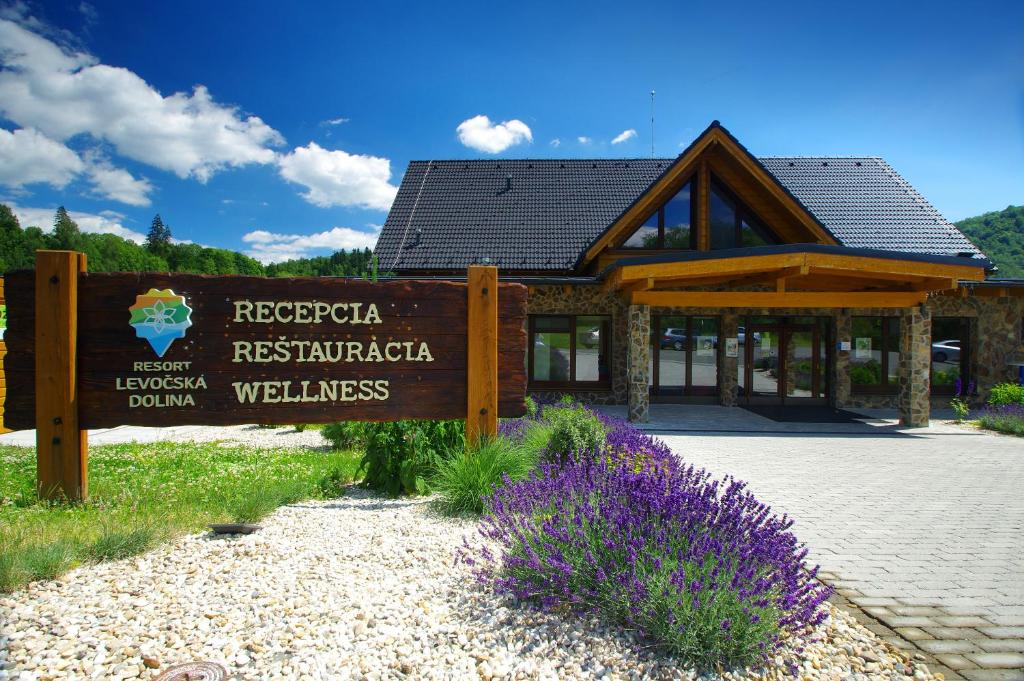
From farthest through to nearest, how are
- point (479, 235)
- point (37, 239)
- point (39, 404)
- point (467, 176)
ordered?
1. point (37, 239)
2. point (467, 176)
3. point (479, 235)
4. point (39, 404)

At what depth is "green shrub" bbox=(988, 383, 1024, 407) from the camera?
12673 mm

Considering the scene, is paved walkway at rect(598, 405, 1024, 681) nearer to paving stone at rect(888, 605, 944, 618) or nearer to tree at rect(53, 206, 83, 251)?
paving stone at rect(888, 605, 944, 618)

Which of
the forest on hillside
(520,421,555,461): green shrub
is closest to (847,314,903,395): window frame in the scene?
(520,421,555,461): green shrub

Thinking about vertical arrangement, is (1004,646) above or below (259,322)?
below

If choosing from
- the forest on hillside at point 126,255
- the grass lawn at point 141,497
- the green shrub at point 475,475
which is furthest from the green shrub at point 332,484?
the forest on hillside at point 126,255

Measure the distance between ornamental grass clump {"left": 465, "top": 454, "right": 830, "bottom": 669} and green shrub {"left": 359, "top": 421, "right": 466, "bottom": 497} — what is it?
1.80m

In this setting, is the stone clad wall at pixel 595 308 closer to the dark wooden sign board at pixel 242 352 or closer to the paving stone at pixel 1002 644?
the dark wooden sign board at pixel 242 352

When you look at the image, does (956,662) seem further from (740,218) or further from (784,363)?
(740,218)

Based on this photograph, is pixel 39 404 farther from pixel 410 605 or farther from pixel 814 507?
pixel 814 507

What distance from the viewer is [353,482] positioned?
19.4 ft

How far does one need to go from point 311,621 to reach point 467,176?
18742 mm

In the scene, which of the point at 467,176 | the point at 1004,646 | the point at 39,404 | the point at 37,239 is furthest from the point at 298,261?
the point at 1004,646

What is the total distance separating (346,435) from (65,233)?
256ft

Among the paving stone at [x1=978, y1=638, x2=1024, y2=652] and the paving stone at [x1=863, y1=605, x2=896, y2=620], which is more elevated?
the paving stone at [x1=863, y1=605, x2=896, y2=620]
